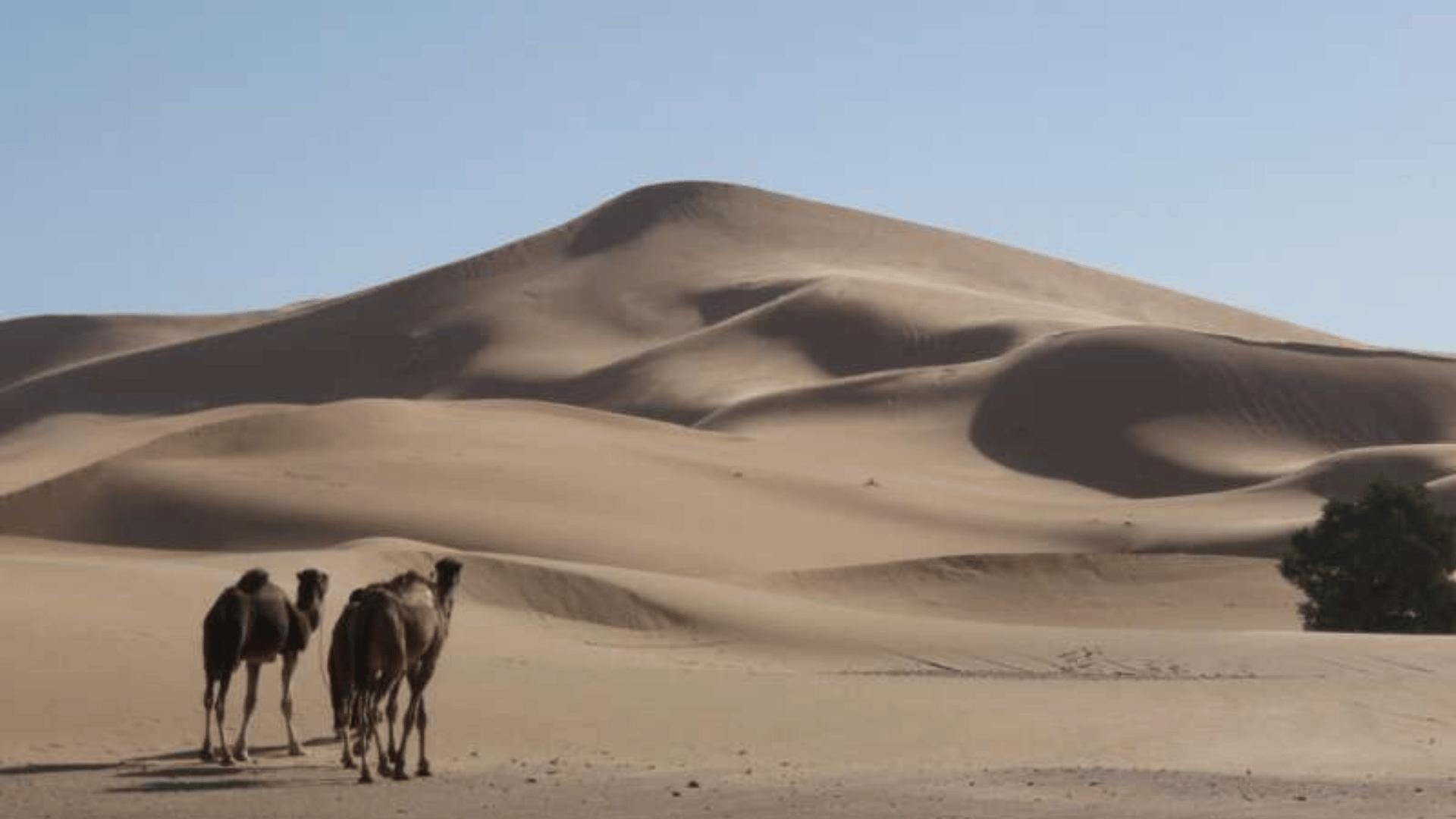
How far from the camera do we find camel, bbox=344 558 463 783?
1573 cm

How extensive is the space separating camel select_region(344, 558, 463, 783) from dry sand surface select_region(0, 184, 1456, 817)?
38cm

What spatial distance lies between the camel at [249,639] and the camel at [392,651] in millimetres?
758

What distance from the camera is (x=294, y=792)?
590 inches

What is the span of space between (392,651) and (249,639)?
4.74 feet

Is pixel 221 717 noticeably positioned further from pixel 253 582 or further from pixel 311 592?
pixel 311 592

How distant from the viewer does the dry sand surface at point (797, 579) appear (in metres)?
16.0

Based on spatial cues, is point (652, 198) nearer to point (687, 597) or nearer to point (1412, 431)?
point (1412, 431)

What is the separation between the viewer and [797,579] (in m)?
35.0

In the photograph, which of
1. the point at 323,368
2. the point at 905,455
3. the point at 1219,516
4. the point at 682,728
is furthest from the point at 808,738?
the point at 323,368

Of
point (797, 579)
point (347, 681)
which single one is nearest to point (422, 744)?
point (347, 681)

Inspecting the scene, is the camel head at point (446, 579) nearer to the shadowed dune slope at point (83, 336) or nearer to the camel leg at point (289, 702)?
the camel leg at point (289, 702)

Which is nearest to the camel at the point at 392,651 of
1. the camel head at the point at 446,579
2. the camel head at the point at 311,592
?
the camel head at the point at 446,579

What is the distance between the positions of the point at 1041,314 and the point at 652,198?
3649 centimetres

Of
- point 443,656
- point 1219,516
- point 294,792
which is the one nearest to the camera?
point 294,792
